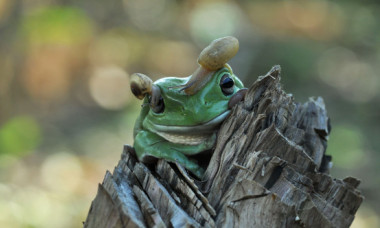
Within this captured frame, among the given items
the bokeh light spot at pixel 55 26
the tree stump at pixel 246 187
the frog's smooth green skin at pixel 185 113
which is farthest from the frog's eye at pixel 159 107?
the bokeh light spot at pixel 55 26

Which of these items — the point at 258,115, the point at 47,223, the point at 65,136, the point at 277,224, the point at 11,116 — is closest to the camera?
the point at 277,224

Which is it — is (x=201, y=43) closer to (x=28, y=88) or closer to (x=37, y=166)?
(x=28, y=88)

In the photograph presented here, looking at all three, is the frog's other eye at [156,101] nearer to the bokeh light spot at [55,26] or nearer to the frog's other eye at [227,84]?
the frog's other eye at [227,84]

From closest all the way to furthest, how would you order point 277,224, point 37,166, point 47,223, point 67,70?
point 277,224 < point 47,223 < point 37,166 < point 67,70

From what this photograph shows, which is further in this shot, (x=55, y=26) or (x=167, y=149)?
(x=55, y=26)

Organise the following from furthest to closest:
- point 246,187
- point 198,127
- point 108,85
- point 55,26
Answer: point 108,85
point 55,26
point 198,127
point 246,187

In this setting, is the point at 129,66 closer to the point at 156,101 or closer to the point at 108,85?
the point at 108,85

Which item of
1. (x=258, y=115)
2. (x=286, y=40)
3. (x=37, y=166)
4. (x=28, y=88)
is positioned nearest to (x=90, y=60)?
(x=28, y=88)

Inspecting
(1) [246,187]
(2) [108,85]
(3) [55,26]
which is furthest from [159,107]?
(2) [108,85]
